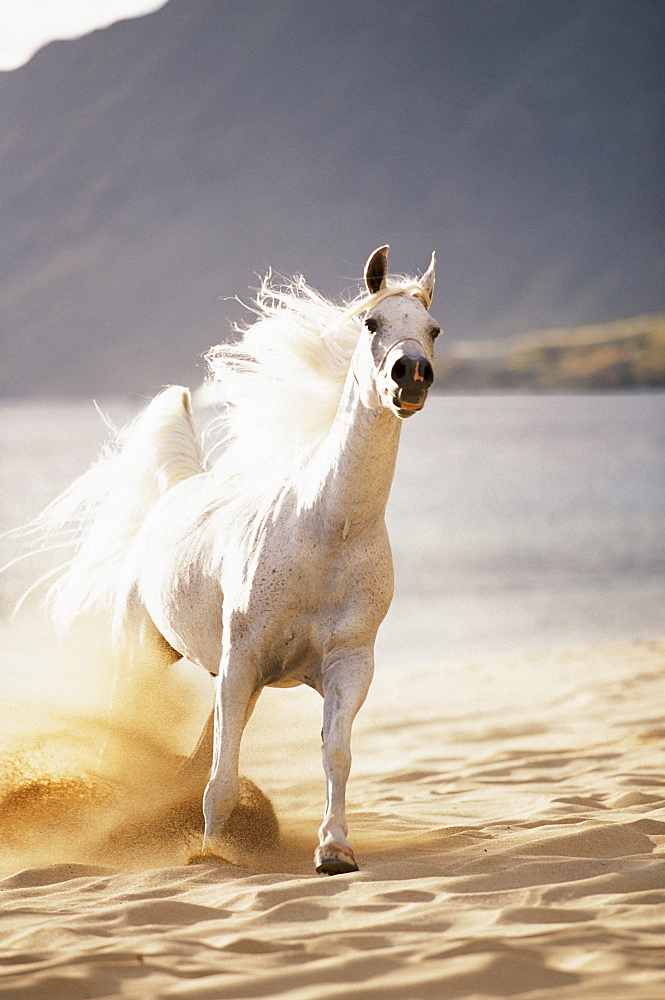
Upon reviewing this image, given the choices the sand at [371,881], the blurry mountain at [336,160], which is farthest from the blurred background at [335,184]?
the sand at [371,881]

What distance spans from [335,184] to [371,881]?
65292mm

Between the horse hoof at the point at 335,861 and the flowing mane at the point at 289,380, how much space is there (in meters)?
1.14

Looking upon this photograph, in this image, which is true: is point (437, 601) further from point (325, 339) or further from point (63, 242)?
point (63, 242)

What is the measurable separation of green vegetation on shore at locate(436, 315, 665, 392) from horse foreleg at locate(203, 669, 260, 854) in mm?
29481

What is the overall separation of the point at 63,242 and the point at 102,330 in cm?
792

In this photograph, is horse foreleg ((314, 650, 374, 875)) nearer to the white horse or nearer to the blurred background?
the white horse

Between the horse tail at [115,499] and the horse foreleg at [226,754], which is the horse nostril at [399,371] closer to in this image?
the horse foreleg at [226,754]

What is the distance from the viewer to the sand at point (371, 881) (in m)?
1.95

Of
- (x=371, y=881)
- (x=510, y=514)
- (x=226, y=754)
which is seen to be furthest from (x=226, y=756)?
(x=510, y=514)

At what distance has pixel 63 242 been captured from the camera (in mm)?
59969

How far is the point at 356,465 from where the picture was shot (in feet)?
9.90

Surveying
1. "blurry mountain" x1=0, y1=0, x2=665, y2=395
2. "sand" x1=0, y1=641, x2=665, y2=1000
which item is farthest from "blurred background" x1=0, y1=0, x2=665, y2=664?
"sand" x1=0, y1=641, x2=665, y2=1000

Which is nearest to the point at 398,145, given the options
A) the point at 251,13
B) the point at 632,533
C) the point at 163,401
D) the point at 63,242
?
the point at 251,13

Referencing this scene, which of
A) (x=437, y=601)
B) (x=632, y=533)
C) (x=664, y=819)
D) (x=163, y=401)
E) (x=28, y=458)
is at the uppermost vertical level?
(x=28, y=458)
